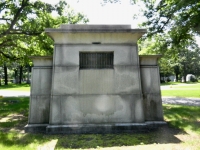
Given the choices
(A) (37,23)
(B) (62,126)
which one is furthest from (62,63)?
(A) (37,23)

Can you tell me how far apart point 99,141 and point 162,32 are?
44.8ft

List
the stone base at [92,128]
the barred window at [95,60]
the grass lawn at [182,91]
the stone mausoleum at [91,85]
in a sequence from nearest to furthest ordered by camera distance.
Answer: the stone base at [92,128] → the stone mausoleum at [91,85] → the barred window at [95,60] → the grass lawn at [182,91]

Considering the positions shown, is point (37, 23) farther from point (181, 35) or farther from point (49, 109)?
point (181, 35)

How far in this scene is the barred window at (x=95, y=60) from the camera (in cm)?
686

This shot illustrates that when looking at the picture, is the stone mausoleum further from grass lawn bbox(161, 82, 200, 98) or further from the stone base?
grass lawn bbox(161, 82, 200, 98)

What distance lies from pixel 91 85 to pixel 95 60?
108 cm

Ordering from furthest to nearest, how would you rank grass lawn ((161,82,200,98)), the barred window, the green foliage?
grass lawn ((161,82,200,98)) → the green foliage → the barred window

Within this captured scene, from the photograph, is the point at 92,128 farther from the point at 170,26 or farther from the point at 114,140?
the point at 170,26

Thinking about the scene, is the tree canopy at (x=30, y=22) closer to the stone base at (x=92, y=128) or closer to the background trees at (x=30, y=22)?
the background trees at (x=30, y=22)

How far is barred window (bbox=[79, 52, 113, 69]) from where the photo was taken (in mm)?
6863

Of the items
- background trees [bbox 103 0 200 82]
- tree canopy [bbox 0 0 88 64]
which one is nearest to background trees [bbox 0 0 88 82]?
tree canopy [bbox 0 0 88 64]

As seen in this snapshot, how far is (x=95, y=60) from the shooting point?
6906 millimetres

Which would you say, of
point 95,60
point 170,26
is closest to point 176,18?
point 170,26

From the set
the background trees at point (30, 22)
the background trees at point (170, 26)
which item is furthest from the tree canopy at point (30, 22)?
the background trees at point (170, 26)
